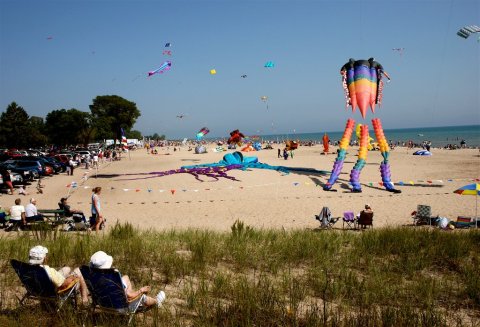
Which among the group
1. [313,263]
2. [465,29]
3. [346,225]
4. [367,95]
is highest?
[465,29]

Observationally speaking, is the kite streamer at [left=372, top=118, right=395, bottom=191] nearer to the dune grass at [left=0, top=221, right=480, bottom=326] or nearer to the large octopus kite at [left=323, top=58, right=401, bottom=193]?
the large octopus kite at [left=323, top=58, right=401, bottom=193]

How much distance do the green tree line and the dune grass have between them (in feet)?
201

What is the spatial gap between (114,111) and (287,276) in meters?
73.9

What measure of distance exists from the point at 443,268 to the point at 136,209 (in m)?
12.2

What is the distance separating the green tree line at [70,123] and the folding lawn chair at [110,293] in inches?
2554

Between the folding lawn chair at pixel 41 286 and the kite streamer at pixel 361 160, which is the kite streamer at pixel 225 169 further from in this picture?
the folding lawn chair at pixel 41 286

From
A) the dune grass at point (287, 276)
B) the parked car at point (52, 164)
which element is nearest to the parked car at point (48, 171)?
the parked car at point (52, 164)

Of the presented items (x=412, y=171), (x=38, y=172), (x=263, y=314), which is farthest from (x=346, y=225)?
(x=38, y=172)

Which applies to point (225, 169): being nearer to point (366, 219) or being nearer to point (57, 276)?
point (366, 219)

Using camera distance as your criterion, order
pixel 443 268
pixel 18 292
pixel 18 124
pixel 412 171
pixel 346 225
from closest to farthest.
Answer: pixel 18 292 → pixel 443 268 → pixel 346 225 → pixel 412 171 → pixel 18 124

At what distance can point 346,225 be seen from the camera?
512 inches

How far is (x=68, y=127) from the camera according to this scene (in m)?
70.0

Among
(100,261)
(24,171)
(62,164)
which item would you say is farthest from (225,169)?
(100,261)

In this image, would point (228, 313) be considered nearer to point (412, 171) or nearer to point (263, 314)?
point (263, 314)
